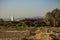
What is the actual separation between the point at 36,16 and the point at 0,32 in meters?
3.94

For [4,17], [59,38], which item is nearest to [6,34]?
[59,38]

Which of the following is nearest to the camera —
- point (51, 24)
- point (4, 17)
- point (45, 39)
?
point (45, 39)

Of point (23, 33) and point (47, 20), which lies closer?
point (23, 33)

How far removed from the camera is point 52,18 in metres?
8.20

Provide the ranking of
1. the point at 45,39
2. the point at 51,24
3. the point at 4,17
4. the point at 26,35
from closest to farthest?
1. the point at 45,39
2. the point at 26,35
3. the point at 51,24
4. the point at 4,17

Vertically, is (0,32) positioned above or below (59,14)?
below

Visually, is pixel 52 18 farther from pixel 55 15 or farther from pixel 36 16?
pixel 36 16

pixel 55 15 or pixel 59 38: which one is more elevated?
pixel 55 15

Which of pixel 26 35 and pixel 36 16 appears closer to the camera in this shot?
pixel 26 35

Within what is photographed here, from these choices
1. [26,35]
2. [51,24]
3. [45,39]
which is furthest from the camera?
[51,24]

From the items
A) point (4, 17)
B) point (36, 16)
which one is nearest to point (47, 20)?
point (36, 16)

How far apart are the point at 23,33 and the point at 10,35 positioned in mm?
451

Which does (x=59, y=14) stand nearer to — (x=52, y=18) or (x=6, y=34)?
(x=52, y=18)

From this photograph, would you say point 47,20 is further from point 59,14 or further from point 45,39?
point 45,39
